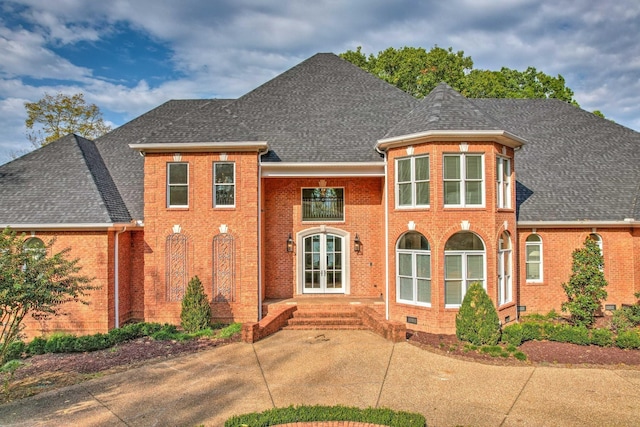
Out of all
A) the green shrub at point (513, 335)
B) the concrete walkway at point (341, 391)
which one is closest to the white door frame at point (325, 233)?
the concrete walkway at point (341, 391)

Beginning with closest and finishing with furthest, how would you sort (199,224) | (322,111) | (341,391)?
(341,391) → (199,224) → (322,111)

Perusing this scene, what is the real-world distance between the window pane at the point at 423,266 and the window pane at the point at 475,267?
1234 mm

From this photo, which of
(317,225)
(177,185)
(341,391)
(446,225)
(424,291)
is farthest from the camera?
(317,225)

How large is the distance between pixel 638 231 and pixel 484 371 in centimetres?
974

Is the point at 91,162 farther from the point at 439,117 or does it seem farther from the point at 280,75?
the point at 439,117

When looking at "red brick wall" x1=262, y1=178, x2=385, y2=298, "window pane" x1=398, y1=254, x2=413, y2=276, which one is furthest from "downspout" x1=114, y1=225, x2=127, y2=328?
"window pane" x1=398, y1=254, x2=413, y2=276

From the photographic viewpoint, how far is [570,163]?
52.7 feet

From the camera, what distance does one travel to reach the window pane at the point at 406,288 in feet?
41.2

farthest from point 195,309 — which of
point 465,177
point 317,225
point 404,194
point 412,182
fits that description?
point 465,177

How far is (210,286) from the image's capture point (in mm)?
13172

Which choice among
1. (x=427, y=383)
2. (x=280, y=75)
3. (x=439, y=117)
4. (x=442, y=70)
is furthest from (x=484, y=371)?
(x=442, y=70)

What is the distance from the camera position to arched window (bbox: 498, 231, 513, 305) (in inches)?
492

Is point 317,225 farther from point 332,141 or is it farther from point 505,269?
point 505,269

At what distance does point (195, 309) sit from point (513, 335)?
9591 mm
